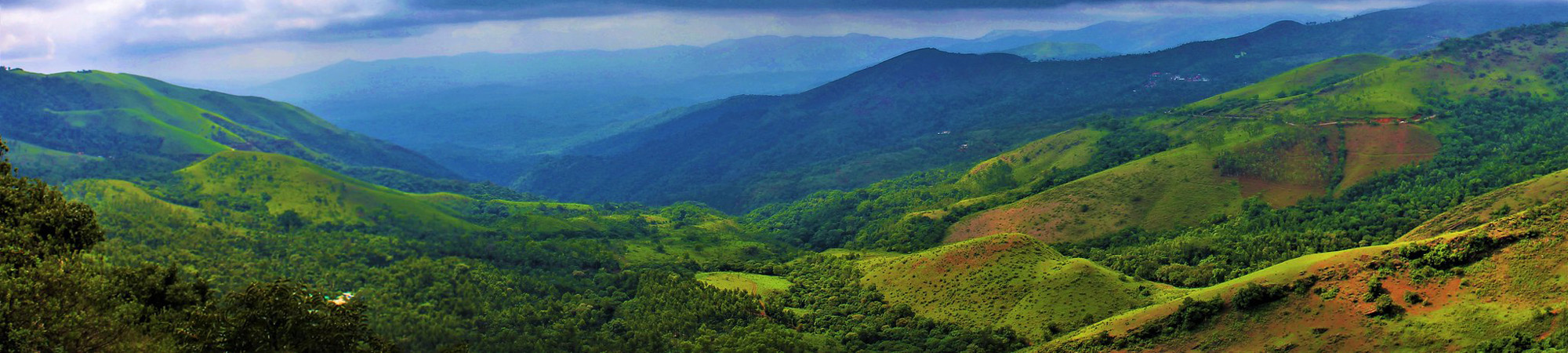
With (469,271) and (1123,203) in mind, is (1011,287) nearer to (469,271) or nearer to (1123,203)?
(1123,203)

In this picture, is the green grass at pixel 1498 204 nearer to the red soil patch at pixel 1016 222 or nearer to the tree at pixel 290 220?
the red soil patch at pixel 1016 222

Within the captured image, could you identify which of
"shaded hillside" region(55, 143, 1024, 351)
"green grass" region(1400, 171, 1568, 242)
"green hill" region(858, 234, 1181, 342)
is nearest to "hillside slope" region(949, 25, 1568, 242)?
"green grass" region(1400, 171, 1568, 242)

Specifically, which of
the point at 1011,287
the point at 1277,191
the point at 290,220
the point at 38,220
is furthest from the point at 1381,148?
the point at 290,220

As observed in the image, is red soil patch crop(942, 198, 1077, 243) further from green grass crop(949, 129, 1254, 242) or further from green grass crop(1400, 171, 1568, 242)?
green grass crop(1400, 171, 1568, 242)

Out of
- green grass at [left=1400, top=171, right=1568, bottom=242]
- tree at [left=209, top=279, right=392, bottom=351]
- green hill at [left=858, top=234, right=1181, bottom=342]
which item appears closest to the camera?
tree at [left=209, top=279, right=392, bottom=351]

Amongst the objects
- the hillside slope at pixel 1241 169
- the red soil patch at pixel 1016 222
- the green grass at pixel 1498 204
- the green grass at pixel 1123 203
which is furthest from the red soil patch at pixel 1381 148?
the red soil patch at pixel 1016 222

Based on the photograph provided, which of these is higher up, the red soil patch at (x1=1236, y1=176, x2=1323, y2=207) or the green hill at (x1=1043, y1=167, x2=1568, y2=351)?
the green hill at (x1=1043, y1=167, x2=1568, y2=351)

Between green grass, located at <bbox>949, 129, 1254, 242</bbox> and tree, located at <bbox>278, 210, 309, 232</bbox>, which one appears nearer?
green grass, located at <bbox>949, 129, 1254, 242</bbox>
